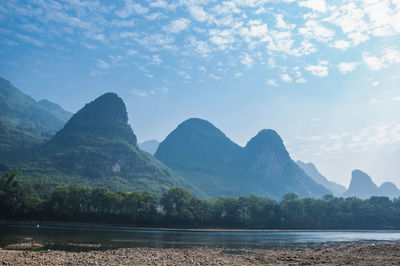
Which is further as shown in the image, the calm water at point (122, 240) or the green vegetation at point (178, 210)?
the green vegetation at point (178, 210)

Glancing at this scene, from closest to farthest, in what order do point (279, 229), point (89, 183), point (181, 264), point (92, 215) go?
point (181, 264) < point (92, 215) < point (279, 229) < point (89, 183)

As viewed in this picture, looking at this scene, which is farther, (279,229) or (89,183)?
(89,183)

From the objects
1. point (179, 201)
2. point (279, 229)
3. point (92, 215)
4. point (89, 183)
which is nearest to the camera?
point (92, 215)

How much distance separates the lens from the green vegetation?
292 ft

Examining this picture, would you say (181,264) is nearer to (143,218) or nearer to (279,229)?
(143,218)

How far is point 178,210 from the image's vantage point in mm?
100000

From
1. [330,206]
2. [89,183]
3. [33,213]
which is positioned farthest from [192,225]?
[89,183]

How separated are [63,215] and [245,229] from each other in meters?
58.0

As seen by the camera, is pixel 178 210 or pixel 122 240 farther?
pixel 178 210

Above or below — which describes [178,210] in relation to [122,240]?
above

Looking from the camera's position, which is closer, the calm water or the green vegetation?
the calm water

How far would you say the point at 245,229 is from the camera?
105062 mm

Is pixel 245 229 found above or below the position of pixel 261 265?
below

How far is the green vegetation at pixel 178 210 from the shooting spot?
8900cm
